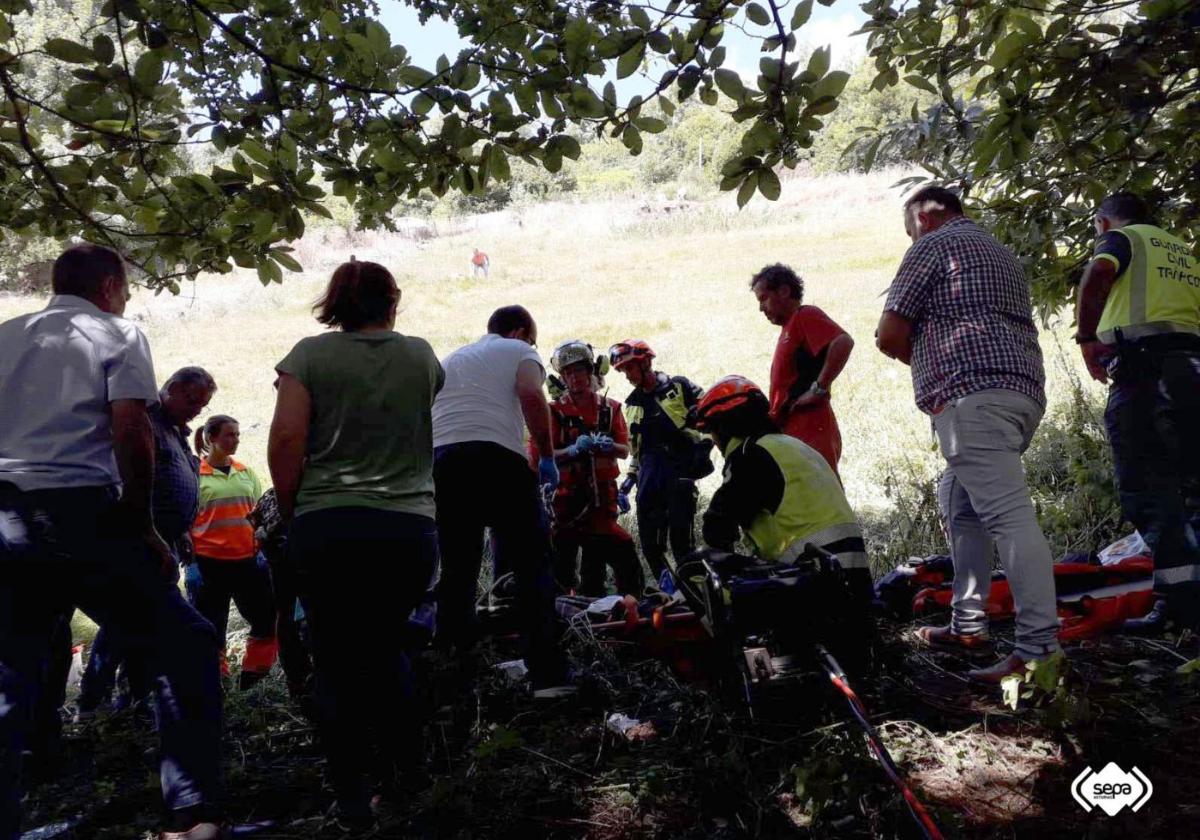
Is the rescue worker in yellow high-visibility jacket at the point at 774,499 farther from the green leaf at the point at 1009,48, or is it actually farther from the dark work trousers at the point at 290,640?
the dark work trousers at the point at 290,640

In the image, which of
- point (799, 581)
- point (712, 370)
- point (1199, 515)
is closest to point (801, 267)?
point (712, 370)

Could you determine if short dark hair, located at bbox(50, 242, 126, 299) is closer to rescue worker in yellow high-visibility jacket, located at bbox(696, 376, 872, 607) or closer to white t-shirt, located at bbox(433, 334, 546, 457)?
white t-shirt, located at bbox(433, 334, 546, 457)

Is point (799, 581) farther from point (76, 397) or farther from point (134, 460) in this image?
point (76, 397)

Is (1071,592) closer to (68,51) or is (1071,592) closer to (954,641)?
(954,641)

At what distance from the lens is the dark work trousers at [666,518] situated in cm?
561

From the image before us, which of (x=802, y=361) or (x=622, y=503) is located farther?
(x=622, y=503)

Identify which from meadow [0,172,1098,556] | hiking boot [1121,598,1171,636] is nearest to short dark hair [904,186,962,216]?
hiking boot [1121,598,1171,636]

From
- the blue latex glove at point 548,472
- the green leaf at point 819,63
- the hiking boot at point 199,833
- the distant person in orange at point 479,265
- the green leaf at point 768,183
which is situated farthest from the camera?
the distant person in orange at point 479,265

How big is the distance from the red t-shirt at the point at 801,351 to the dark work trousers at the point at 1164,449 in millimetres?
1383

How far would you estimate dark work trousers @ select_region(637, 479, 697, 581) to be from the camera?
5.61 meters

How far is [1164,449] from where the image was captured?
386 cm

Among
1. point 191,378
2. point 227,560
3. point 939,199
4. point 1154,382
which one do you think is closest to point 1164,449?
point 1154,382

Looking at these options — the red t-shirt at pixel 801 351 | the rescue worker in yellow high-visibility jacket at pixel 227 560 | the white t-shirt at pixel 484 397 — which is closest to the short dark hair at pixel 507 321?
the white t-shirt at pixel 484 397

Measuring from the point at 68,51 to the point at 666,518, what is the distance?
160 inches
